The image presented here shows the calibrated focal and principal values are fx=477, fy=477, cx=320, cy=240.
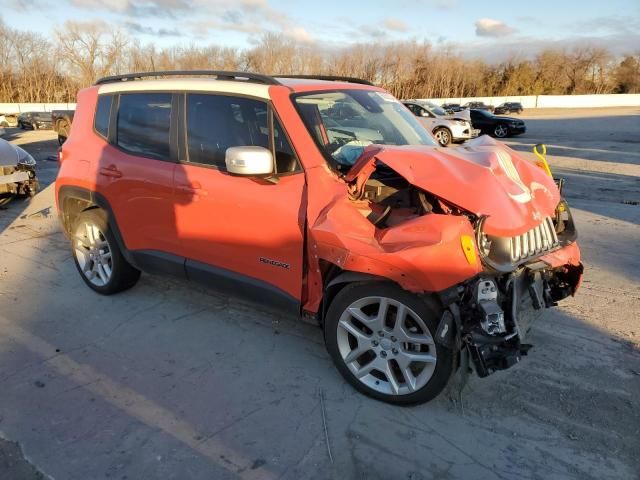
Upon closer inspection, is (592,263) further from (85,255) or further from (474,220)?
(85,255)

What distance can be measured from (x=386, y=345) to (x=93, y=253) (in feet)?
10.2

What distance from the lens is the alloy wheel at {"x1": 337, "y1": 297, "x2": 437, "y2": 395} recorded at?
9.17 feet

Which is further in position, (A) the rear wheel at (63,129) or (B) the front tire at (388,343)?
(A) the rear wheel at (63,129)

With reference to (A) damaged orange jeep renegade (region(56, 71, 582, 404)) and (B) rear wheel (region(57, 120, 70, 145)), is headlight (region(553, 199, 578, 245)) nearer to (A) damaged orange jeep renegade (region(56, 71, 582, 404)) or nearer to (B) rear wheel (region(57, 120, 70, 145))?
(A) damaged orange jeep renegade (region(56, 71, 582, 404))

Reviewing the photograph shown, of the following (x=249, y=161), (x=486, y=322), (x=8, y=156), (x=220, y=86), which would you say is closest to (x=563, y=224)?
(x=486, y=322)

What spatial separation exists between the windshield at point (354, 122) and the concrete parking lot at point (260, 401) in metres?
1.51

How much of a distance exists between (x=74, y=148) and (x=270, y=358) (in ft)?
9.08

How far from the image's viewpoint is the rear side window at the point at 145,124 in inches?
149

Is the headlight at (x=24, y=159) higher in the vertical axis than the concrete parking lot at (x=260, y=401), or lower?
higher

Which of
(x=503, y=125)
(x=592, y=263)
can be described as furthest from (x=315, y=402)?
(x=503, y=125)

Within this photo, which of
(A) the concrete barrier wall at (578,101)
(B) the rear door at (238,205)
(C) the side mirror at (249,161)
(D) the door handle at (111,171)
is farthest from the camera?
A: (A) the concrete barrier wall at (578,101)

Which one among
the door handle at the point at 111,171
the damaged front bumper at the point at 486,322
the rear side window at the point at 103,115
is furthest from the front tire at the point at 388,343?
the rear side window at the point at 103,115

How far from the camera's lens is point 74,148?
4469 millimetres

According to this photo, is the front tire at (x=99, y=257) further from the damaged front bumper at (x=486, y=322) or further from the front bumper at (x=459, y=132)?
the front bumper at (x=459, y=132)
